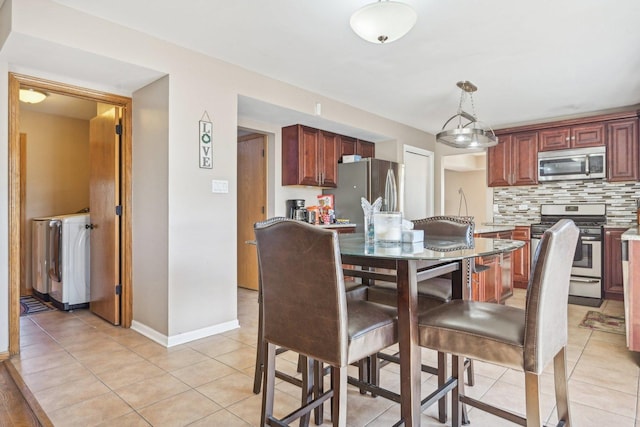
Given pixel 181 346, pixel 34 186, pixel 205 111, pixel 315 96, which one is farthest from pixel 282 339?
pixel 34 186

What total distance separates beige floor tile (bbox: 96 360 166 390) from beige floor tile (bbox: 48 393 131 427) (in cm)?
15

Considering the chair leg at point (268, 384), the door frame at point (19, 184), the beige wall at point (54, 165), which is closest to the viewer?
the chair leg at point (268, 384)

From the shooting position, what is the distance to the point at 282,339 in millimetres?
1444

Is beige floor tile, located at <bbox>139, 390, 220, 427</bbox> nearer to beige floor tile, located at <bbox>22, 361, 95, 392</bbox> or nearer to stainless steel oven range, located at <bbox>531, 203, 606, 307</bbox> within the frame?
beige floor tile, located at <bbox>22, 361, 95, 392</bbox>

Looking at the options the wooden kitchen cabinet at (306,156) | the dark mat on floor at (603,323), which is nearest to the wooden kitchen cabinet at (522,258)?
the dark mat on floor at (603,323)

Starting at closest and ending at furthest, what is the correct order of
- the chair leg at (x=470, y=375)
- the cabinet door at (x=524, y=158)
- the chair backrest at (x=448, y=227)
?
the chair leg at (x=470, y=375) → the chair backrest at (x=448, y=227) → the cabinet door at (x=524, y=158)

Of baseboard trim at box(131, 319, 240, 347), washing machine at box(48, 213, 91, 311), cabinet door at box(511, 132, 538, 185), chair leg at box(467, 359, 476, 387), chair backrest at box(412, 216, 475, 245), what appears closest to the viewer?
chair leg at box(467, 359, 476, 387)

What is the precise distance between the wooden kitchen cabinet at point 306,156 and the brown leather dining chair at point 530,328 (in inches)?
125

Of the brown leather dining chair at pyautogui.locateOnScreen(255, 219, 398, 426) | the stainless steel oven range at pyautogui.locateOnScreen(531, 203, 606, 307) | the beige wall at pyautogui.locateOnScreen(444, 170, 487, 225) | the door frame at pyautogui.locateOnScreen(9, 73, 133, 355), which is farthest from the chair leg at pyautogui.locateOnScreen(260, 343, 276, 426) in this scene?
the beige wall at pyautogui.locateOnScreen(444, 170, 487, 225)

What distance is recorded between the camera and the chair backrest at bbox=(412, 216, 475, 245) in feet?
7.50

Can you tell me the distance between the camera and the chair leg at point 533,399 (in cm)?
120

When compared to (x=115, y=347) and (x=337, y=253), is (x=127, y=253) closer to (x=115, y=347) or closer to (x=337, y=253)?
(x=115, y=347)

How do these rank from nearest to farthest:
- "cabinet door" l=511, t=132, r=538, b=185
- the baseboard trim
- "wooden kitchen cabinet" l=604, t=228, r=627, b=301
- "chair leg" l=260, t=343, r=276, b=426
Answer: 1. "chair leg" l=260, t=343, r=276, b=426
2. the baseboard trim
3. "wooden kitchen cabinet" l=604, t=228, r=627, b=301
4. "cabinet door" l=511, t=132, r=538, b=185

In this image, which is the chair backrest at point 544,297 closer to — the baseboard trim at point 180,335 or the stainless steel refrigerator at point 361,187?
the baseboard trim at point 180,335
